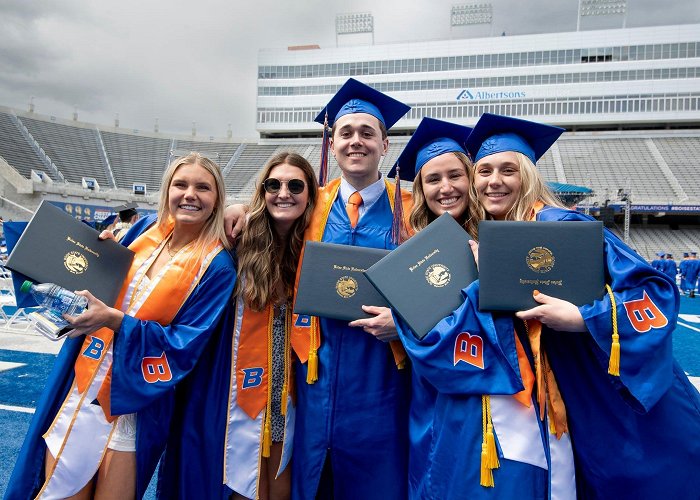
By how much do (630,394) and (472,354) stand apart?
0.53 m

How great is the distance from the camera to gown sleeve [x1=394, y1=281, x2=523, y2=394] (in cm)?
153

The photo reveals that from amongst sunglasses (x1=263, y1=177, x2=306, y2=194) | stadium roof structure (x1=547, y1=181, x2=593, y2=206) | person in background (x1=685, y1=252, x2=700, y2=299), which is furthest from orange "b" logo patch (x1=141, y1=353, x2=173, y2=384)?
stadium roof structure (x1=547, y1=181, x2=593, y2=206)

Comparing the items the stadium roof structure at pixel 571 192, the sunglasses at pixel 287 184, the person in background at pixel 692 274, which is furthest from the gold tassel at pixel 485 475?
the stadium roof structure at pixel 571 192

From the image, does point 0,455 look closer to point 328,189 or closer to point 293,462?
point 293,462

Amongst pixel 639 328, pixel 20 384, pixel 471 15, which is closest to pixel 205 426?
pixel 639 328

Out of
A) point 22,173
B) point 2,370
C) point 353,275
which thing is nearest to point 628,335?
point 353,275

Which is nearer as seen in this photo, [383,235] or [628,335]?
[628,335]

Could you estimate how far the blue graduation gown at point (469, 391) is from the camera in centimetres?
151

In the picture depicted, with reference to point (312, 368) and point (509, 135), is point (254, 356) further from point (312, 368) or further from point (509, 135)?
point (509, 135)

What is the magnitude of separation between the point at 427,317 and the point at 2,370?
5.36m

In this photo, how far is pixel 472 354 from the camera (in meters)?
1.55

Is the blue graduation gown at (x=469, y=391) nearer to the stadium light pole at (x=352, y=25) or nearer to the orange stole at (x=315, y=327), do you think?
the orange stole at (x=315, y=327)

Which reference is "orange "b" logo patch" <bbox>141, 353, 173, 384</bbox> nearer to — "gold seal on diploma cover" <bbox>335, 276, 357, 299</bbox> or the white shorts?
the white shorts

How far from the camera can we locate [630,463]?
152 centimetres
